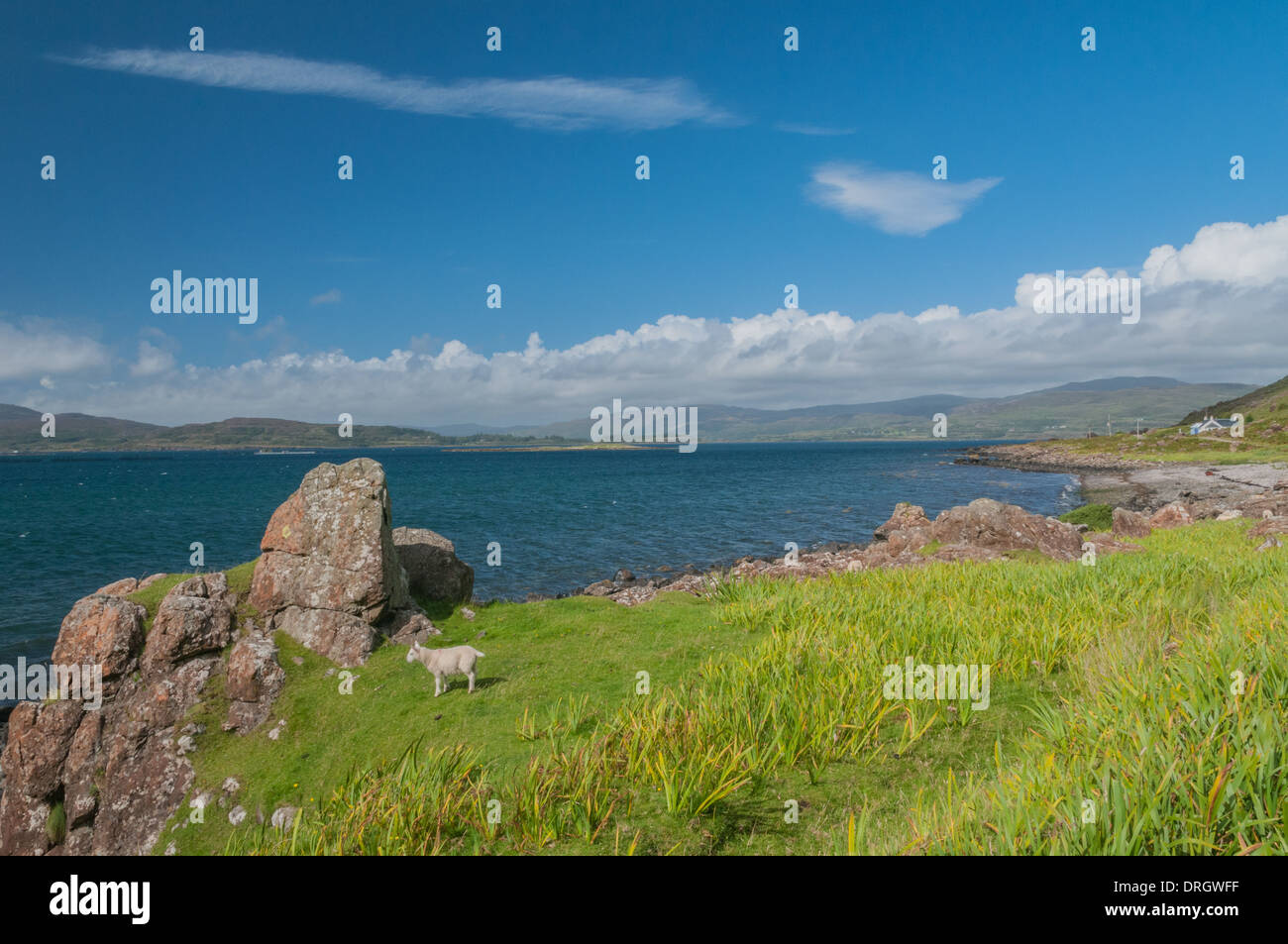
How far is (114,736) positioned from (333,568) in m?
5.33

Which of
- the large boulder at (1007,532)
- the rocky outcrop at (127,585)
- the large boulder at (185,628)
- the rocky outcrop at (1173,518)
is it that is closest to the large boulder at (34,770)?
the large boulder at (185,628)

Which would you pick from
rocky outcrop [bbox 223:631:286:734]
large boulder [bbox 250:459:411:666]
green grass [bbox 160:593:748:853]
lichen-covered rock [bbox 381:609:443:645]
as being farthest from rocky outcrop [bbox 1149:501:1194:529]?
rocky outcrop [bbox 223:631:286:734]

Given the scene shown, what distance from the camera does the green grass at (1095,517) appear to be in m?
43.5

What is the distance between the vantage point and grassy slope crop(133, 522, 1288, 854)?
666 centimetres

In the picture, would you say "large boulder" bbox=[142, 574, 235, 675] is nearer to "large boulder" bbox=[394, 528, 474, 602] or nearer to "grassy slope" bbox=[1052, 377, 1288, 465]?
"large boulder" bbox=[394, 528, 474, 602]

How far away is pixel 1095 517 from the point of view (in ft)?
146

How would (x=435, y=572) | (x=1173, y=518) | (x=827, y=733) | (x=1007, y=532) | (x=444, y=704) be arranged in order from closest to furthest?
(x=827, y=733) < (x=444, y=704) < (x=435, y=572) < (x=1007, y=532) < (x=1173, y=518)

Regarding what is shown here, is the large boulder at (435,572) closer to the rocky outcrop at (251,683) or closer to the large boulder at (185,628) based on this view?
the large boulder at (185,628)

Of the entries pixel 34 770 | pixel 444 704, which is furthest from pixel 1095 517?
pixel 34 770

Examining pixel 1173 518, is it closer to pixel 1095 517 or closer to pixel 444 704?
pixel 1095 517

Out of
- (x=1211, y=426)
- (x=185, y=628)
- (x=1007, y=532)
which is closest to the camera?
(x=185, y=628)

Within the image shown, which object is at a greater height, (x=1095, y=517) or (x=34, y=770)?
(x=1095, y=517)

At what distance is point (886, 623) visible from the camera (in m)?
14.7
